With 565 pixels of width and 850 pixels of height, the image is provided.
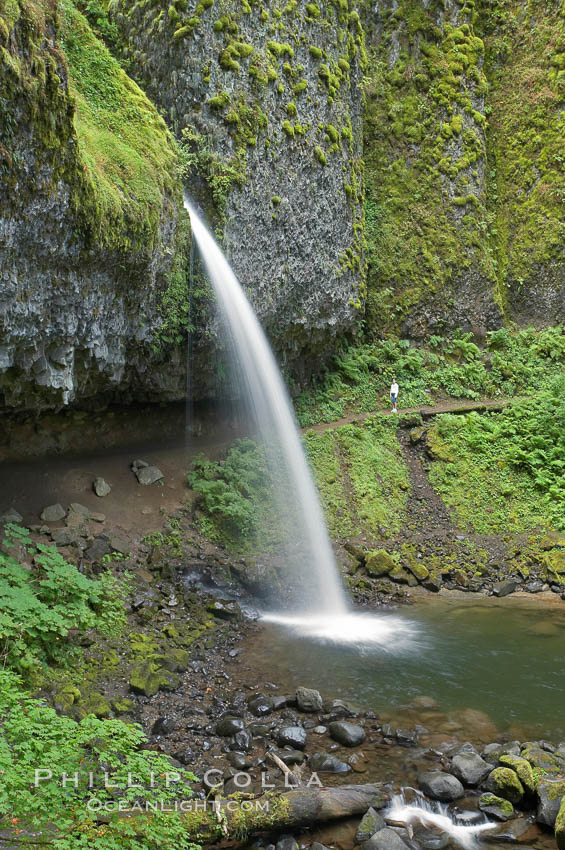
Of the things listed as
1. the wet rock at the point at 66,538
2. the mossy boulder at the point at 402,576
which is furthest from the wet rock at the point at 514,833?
the wet rock at the point at 66,538

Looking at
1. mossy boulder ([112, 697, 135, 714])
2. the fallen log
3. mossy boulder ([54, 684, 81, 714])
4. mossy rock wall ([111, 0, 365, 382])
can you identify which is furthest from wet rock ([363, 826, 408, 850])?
mossy rock wall ([111, 0, 365, 382])

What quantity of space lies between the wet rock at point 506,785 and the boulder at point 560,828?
2.12 ft

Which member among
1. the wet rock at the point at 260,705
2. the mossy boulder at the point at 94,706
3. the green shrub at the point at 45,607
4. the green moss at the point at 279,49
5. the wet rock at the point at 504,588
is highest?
the green moss at the point at 279,49

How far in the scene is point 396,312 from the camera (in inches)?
843

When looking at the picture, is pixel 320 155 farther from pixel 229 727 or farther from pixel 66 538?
pixel 229 727

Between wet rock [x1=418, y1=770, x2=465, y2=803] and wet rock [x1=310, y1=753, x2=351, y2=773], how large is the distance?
2.85 feet

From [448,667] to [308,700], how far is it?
2.65 meters

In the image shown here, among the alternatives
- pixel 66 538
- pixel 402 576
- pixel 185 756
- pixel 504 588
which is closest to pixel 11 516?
pixel 66 538

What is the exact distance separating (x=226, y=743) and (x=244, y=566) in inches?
213

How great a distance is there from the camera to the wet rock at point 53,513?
38.5 ft

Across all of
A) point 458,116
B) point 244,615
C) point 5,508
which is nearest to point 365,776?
point 244,615

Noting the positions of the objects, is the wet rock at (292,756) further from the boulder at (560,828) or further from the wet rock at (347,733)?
the boulder at (560,828)

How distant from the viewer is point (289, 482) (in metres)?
14.6

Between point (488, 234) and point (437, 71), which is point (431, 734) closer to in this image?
point (488, 234)
